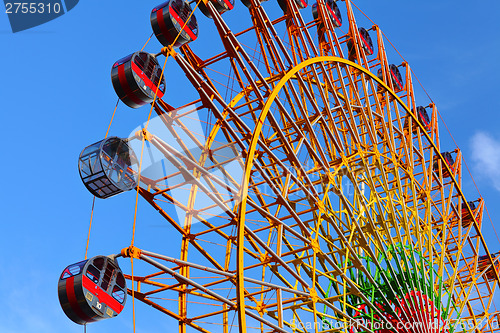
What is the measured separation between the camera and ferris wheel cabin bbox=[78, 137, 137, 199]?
14633mm

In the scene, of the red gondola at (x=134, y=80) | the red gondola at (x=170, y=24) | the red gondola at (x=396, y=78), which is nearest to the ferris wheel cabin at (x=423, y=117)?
the red gondola at (x=396, y=78)

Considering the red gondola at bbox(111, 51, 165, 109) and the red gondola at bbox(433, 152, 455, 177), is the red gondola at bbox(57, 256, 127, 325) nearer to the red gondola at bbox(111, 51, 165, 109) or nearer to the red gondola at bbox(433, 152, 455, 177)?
the red gondola at bbox(111, 51, 165, 109)

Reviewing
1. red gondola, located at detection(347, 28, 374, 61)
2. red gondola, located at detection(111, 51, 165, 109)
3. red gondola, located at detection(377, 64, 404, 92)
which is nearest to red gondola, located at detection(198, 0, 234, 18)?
red gondola, located at detection(111, 51, 165, 109)

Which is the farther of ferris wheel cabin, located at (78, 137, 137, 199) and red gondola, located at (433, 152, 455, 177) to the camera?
red gondola, located at (433, 152, 455, 177)

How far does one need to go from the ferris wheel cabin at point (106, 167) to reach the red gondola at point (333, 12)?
10700 millimetres

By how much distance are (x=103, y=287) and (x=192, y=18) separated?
7706 mm

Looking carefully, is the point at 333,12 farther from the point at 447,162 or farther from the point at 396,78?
the point at 447,162

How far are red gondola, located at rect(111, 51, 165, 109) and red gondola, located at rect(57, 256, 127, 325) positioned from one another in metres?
3.90

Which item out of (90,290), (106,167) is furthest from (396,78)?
(90,290)

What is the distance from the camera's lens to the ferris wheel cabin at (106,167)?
14.6 metres

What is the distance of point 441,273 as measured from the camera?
2200 centimetres

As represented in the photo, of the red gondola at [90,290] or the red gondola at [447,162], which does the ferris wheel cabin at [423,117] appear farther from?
the red gondola at [90,290]

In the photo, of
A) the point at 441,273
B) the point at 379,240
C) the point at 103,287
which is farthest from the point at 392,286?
the point at 103,287

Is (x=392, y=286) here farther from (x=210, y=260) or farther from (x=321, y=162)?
(x=210, y=260)
